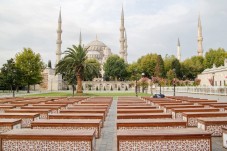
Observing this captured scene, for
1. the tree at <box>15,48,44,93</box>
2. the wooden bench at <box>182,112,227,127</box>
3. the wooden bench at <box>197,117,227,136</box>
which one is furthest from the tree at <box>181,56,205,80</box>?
the wooden bench at <box>197,117,227,136</box>

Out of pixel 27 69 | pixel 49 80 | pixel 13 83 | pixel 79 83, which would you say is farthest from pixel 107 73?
pixel 13 83

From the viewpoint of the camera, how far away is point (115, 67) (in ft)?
269

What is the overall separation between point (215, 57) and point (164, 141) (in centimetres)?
7398

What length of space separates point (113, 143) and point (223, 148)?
3.13m

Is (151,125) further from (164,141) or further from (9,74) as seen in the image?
(9,74)

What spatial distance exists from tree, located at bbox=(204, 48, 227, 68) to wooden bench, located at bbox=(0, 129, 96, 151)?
7293 centimetres

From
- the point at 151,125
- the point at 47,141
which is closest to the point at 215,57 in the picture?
the point at 151,125

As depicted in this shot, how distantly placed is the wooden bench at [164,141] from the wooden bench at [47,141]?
0.84 meters

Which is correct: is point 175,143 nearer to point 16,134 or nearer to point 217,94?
point 16,134

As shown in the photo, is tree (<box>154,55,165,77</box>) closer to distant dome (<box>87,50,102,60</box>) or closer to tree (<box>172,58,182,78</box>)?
tree (<box>172,58,182,78</box>)

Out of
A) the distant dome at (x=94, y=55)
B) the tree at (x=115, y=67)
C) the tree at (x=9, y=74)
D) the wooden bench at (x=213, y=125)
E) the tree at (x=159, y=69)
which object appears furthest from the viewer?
the distant dome at (x=94, y=55)

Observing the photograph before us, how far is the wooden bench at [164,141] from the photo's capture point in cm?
622

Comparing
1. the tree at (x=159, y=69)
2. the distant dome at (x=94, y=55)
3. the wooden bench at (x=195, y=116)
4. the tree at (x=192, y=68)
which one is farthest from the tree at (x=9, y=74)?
the distant dome at (x=94, y=55)

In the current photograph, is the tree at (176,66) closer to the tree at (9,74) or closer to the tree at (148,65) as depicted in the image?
the tree at (148,65)
